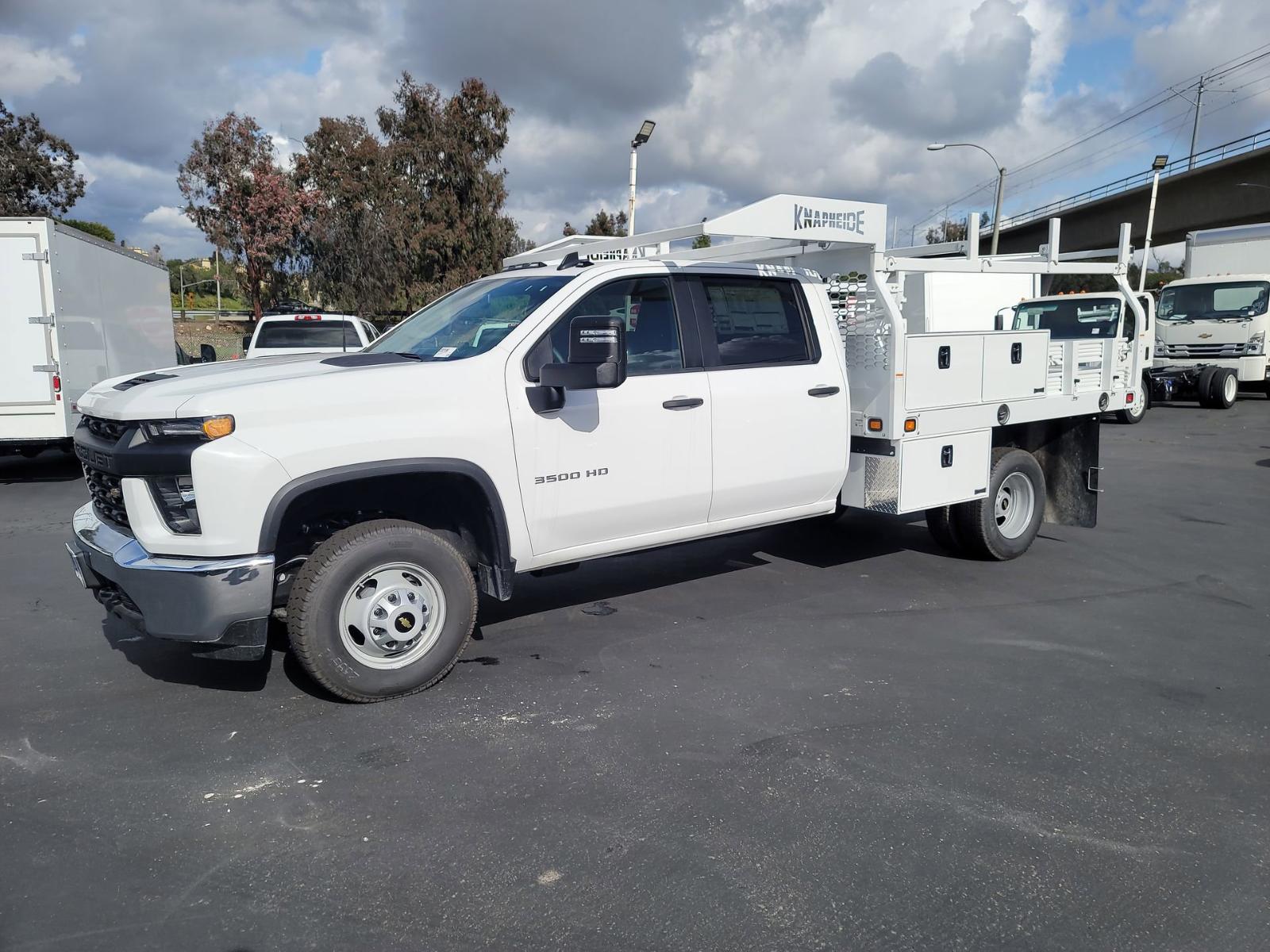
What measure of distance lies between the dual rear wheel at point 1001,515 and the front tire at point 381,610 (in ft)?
13.1

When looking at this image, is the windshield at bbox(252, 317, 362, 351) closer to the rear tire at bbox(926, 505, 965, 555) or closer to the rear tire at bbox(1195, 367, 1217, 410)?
the rear tire at bbox(926, 505, 965, 555)

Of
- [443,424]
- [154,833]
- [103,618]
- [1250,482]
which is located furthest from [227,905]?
[1250,482]

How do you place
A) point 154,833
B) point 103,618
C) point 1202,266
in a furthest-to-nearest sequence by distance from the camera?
point 1202,266 → point 103,618 → point 154,833

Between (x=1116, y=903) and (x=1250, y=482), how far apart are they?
10009 millimetres

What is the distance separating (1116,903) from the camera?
10.1 feet

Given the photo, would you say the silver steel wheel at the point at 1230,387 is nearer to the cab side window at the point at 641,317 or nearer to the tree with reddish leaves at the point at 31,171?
the cab side window at the point at 641,317

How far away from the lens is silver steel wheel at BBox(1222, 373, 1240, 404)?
67.7 ft

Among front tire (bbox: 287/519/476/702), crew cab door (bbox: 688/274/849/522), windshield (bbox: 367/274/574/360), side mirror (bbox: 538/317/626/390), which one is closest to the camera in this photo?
front tire (bbox: 287/519/476/702)

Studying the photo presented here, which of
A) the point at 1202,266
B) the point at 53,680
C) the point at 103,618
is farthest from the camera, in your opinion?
the point at 1202,266

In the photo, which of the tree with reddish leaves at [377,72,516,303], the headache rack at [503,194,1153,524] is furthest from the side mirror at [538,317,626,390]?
the tree with reddish leaves at [377,72,516,303]

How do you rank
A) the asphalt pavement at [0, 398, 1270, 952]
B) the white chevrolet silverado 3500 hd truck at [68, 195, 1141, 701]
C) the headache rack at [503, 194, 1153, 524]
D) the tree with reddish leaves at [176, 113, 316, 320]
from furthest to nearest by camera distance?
the tree with reddish leaves at [176, 113, 316, 320]
the headache rack at [503, 194, 1153, 524]
the white chevrolet silverado 3500 hd truck at [68, 195, 1141, 701]
the asphalt pavement at [0, 398, 1270, 952]

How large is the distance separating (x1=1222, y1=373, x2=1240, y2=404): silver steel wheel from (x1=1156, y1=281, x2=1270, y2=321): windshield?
Result: 1.29 metres

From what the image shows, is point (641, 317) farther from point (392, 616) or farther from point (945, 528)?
point (945, 528)

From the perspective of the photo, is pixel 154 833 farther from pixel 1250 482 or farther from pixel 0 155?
pixel 0 155
